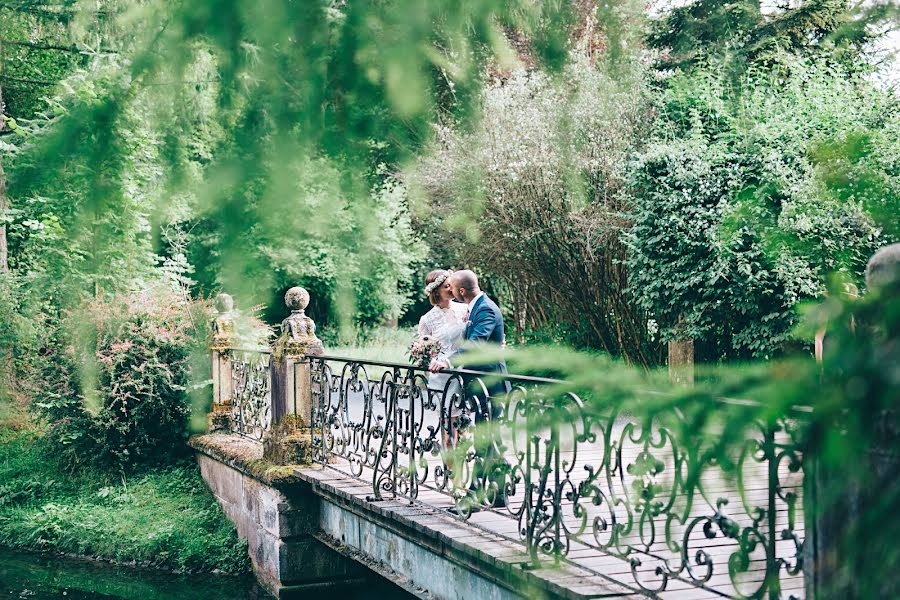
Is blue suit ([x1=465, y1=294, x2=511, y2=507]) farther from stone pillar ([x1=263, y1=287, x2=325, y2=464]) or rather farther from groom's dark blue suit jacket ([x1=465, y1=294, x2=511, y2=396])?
stone pillar ([x1=263, y1=287, x2=325, y2=464])

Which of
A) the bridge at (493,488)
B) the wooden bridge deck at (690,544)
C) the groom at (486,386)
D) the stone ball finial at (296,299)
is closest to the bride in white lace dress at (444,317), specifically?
the groom at (486,386)

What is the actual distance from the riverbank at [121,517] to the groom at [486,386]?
502 cm

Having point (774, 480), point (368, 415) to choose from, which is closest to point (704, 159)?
point (368, 415)

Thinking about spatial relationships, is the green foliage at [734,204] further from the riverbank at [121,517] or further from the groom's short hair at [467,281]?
the riverbank at [121,517]

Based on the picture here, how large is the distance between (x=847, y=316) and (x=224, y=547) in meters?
9.83

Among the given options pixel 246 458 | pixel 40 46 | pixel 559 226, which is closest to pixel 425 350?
pixel 40 46

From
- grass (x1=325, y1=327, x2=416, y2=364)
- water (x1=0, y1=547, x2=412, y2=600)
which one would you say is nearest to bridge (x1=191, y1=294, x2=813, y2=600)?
water (x1=0, y1=547, x2=412, y2=600)

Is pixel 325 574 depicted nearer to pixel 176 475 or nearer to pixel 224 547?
pixel 224 547

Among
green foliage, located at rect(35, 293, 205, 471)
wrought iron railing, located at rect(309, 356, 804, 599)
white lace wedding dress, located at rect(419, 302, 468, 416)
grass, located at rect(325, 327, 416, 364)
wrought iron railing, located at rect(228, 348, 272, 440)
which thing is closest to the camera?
wrought iron railing, located at rect(309, 356, 804, 599)

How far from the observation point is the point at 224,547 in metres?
10.4

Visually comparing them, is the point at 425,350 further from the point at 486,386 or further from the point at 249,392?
the point at 249,392

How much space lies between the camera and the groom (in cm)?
563

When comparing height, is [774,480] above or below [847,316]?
below

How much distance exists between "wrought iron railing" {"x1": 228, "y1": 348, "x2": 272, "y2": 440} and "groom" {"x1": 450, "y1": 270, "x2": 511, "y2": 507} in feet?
14.6
